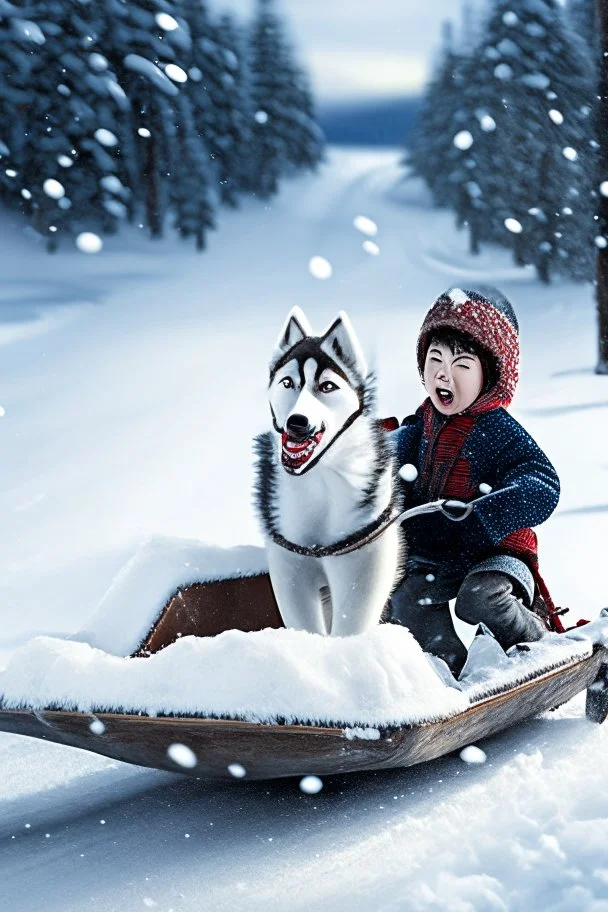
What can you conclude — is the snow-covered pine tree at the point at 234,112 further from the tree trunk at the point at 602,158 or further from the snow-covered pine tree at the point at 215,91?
the tree trunk at the point at 602,158

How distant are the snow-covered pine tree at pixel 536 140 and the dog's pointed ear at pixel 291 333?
34.4 ft

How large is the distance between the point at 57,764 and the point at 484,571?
991 mm

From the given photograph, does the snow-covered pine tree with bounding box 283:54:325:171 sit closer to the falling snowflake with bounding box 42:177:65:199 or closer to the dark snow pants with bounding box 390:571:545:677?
the falling snowflake with bounding box 42:177:65:199

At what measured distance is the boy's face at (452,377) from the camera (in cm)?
215

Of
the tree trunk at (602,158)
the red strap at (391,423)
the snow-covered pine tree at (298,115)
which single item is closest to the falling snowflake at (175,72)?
the snow-covered pine tree at (298,115)

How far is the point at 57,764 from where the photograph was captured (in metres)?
2.16

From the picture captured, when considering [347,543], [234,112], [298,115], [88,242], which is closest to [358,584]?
[347,543]

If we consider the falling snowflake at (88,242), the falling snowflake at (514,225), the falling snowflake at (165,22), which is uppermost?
the falling snowflake at (165,22)

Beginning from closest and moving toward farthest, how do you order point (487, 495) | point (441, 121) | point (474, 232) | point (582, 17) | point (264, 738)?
point (264, 738)
point (487, 495)
point (582, 17)
point (474, 232)
point (441, 121)

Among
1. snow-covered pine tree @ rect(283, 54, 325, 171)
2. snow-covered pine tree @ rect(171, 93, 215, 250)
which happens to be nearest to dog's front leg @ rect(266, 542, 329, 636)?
snow-covered pine tree @ rect(171, 93, 215, 250)

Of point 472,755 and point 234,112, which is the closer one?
point 472,755

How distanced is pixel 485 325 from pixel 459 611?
23.6 inches

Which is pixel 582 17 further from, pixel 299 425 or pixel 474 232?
pixel 299 425

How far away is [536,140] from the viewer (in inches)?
513
